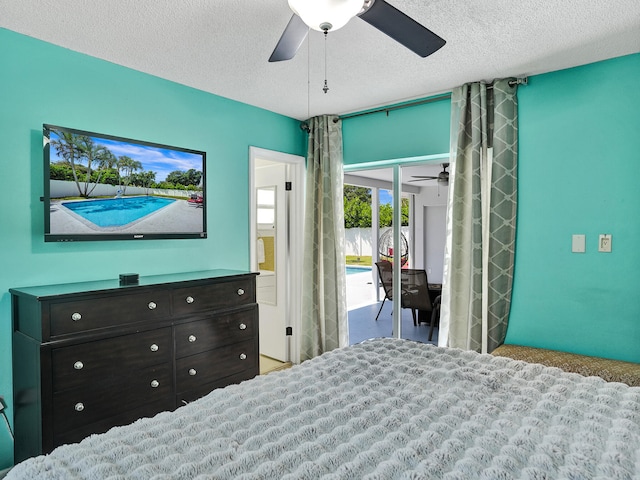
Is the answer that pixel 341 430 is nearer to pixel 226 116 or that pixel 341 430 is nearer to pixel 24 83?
pixel 24 83

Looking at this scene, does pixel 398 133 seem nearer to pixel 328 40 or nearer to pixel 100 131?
pixel 328 40

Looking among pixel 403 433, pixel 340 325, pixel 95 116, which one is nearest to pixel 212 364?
pixel 340 325

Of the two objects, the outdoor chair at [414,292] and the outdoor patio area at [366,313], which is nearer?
the outdoor chair at [414,292]

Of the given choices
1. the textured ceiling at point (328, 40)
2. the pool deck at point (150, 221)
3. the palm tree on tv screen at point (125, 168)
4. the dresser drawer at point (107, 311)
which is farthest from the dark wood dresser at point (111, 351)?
the textured ceiling at point (328, 40)

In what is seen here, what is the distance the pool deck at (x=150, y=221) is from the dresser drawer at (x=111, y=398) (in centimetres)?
94

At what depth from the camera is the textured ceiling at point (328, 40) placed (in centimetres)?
214

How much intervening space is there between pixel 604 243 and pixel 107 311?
10.3ft

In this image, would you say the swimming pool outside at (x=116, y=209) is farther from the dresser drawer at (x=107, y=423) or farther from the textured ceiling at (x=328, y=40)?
the dresser drawer at (x=107, y=423)

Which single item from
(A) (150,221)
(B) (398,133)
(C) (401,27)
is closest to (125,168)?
(A) (150,221)

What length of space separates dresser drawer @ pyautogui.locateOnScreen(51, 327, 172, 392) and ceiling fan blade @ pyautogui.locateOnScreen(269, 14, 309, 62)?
1.74 meters

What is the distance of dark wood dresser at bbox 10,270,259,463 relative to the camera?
6.97ft

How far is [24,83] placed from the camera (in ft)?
7.93

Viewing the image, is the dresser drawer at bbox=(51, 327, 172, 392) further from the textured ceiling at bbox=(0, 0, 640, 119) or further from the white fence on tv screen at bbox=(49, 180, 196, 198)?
the textured ceiling at bbox=(0, 0, 640, 119)

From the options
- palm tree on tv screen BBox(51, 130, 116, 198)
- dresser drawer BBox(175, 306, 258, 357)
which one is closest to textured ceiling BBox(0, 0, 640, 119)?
palm tree on tv screen BBox(51, 130, 116, 198)
